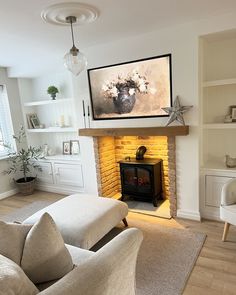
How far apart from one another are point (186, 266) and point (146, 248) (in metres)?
0.47

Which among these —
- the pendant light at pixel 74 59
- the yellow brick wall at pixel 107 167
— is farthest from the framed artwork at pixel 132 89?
the pendant light at pixel 74 59

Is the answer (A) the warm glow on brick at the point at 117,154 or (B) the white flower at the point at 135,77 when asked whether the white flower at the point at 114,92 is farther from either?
(A) the warm glow on brick at the point at 117,154

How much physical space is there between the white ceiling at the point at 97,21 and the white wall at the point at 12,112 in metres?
0.96

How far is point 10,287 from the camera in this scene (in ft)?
3.06

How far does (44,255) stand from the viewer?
1281 millimetres

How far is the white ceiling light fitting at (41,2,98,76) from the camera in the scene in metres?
2.01

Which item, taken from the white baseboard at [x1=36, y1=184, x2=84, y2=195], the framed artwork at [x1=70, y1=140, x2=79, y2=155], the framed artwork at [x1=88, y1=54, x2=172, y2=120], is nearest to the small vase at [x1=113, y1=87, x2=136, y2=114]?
the framed artwork at [x1=88, y1=54, x2=172, y2=120]

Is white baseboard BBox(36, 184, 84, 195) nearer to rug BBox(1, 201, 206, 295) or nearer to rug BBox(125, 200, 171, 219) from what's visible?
rug BBox(125, 200, 171, 219)

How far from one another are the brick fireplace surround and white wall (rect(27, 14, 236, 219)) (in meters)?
0.10

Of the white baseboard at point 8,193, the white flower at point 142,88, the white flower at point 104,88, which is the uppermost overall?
the white flower at point 104,88

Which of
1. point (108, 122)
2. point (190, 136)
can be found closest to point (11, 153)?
point (108, 122)

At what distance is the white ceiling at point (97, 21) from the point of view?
6.61ft

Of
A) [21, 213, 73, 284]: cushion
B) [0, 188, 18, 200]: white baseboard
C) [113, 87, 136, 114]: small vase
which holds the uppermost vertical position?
[113, 87, 136, 114]: small vase

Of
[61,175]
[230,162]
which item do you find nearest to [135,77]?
[230,162]
